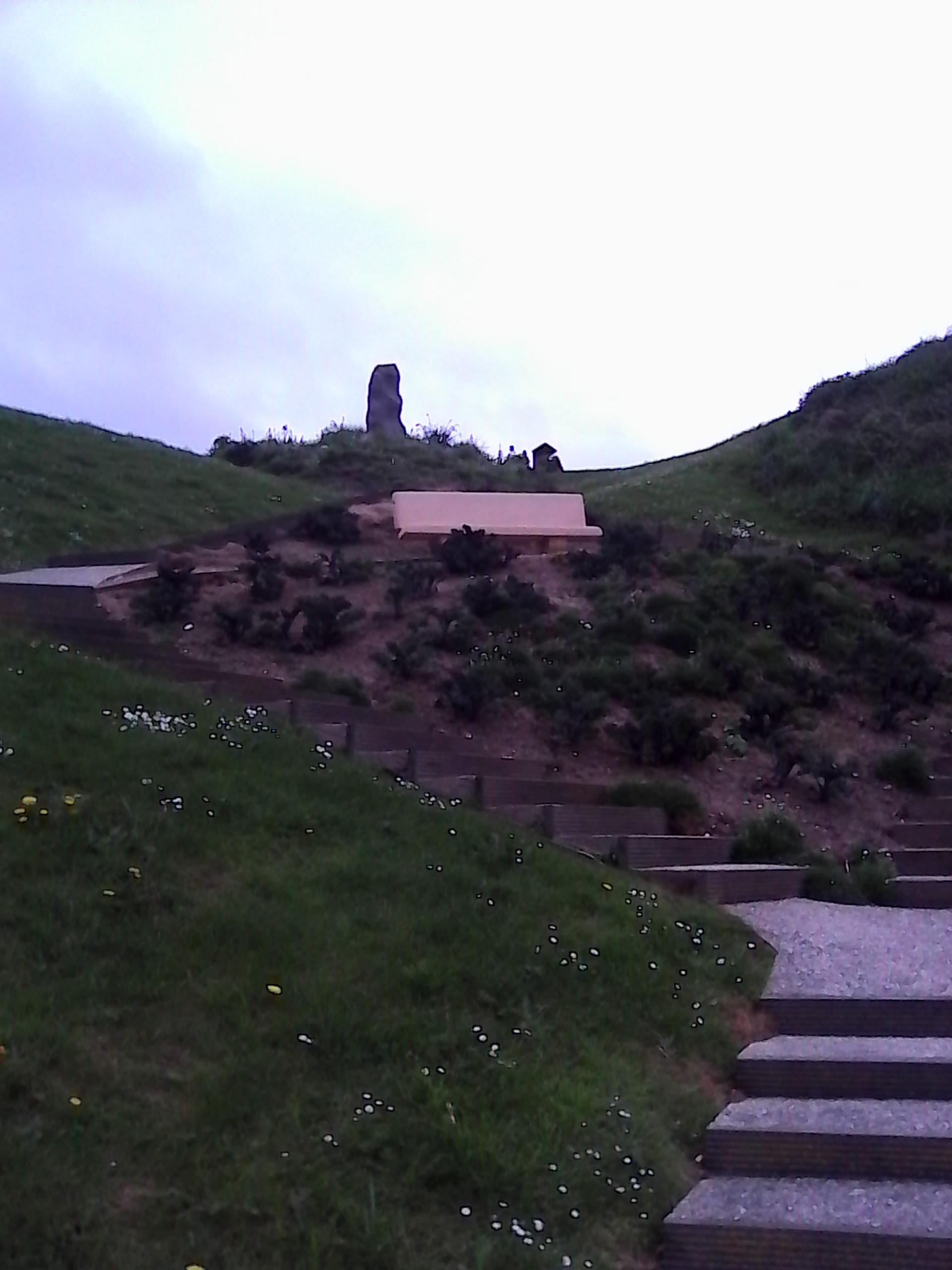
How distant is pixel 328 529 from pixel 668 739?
4.84 m

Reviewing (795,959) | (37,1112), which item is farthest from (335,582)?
(37,1112)

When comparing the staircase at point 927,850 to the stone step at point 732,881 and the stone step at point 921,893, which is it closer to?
the stone step at point 921,893

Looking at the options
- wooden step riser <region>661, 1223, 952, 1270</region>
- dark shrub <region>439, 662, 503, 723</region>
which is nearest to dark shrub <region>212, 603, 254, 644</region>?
dark shrub <region>439, 662, 503, 723</region>

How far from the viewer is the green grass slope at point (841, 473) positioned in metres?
14.9

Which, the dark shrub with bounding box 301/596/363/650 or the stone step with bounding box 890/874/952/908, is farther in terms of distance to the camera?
the dark shrub with bounding box 301/596/363/650

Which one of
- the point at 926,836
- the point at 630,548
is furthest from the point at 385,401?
the point at 926,836

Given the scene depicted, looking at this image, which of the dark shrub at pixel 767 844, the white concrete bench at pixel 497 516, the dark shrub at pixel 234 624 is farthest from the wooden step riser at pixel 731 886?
the white concrete bench at pixel 497 516

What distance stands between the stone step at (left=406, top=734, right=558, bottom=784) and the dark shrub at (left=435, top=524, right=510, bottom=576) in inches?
126

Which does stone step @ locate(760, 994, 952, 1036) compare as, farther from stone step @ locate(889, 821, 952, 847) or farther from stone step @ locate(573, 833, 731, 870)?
stone step @ locate(889, 821, 952, 847)

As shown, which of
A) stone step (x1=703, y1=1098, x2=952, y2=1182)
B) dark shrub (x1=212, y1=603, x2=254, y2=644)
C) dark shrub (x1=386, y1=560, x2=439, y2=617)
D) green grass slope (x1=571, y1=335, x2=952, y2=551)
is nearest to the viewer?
stone step (x1=703, y1=1098, x2=952, y2=1182)

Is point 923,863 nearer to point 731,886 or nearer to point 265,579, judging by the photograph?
point 731,886

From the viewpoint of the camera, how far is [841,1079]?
16.3ft

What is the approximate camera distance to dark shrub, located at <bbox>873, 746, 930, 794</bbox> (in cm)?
880

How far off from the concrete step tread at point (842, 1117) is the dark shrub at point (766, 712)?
420cm
